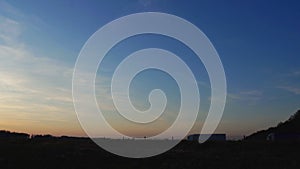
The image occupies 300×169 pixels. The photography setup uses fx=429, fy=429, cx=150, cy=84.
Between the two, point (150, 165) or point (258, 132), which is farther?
point (258, 132)

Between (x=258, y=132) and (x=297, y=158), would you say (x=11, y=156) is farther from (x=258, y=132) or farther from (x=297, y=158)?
(x=258, y=132)

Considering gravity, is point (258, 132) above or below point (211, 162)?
above

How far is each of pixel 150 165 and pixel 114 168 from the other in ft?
14.4

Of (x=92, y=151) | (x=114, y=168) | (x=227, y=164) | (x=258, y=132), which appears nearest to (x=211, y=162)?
(x=227, y=164)

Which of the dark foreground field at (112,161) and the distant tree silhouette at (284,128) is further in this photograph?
the distant tree silhouette at (284,128)

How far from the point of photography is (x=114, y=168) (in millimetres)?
43500

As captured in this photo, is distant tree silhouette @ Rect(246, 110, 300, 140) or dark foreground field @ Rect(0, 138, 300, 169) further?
distant tree silhouette @ Rect(246, 110, 300, 140)

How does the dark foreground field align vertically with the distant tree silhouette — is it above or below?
below

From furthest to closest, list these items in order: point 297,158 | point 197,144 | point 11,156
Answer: point 197,144
point 297,158
point 11,156

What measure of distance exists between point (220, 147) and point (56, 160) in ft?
100

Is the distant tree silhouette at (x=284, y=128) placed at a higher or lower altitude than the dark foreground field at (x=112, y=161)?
higher

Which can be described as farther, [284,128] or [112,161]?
[284,128]

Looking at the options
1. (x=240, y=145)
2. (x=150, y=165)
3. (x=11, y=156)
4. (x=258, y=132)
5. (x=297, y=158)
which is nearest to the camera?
(x=150, y=165)

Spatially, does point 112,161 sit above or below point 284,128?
below
